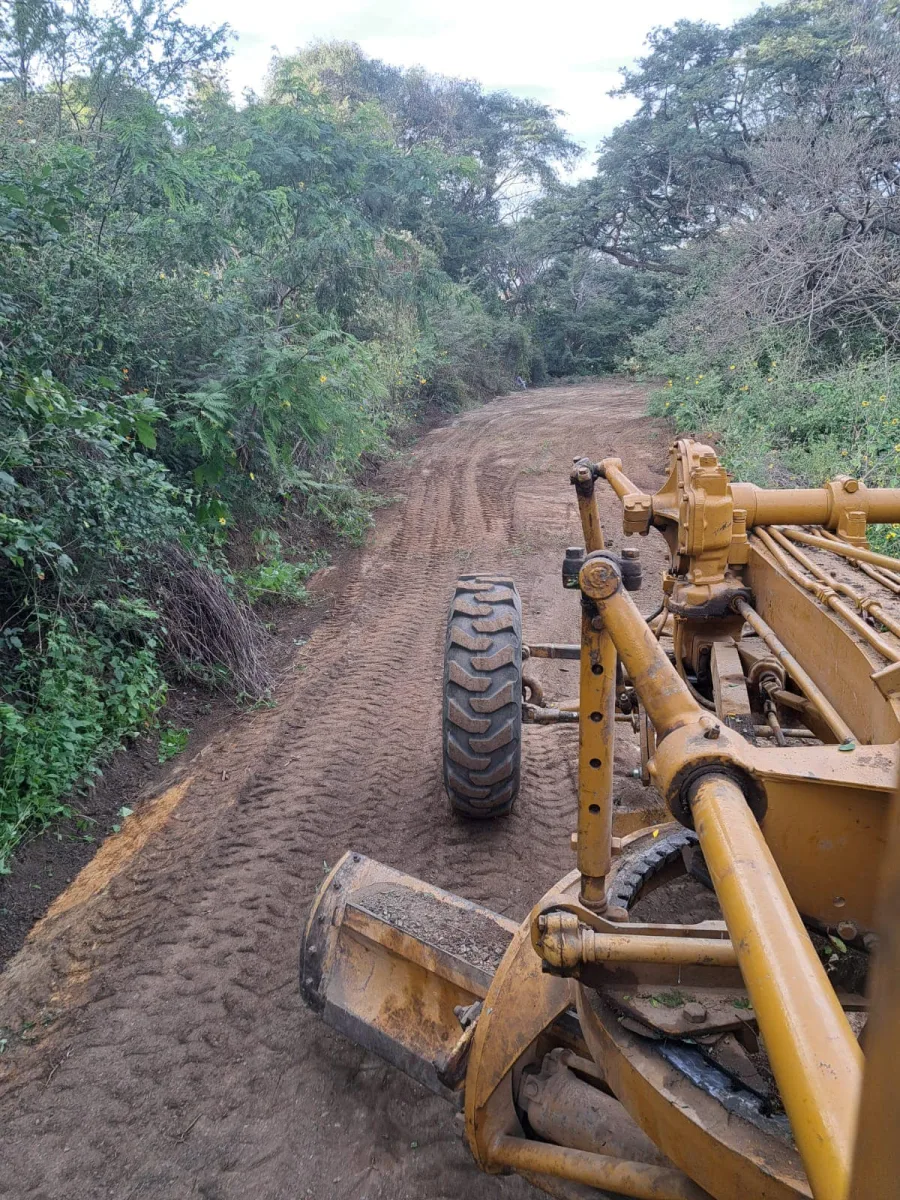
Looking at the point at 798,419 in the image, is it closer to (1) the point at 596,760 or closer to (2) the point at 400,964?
(2) the point at 400,964

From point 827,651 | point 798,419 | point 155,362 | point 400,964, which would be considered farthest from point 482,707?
point 798,419

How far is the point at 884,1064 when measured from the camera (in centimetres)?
45

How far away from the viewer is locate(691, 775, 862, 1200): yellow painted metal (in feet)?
2.94

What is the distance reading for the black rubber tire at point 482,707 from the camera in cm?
382

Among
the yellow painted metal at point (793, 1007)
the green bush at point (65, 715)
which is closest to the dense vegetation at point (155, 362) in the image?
the green bush at point (65, 715)

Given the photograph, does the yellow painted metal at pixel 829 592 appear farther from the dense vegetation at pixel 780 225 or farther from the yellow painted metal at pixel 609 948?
the dense vegetation at pixel 780 225

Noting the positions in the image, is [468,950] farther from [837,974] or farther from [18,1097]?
[18,1097]

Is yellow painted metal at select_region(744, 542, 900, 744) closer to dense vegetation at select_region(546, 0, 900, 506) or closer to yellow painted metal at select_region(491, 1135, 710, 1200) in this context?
yellow painted metal at select_region(491, 1135, 710, 1200)

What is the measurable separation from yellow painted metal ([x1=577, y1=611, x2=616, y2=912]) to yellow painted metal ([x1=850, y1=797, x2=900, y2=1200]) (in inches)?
56.6

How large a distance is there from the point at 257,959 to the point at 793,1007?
2894 mm

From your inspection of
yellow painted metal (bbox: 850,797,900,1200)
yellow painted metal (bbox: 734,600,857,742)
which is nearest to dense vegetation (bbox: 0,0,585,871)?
yellow painted metal (bbox: 734,600,857,742)

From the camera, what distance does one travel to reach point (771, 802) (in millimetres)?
1751

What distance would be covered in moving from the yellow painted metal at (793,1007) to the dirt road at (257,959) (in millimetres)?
1829

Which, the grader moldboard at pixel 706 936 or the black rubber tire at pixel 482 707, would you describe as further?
the black rubber tire at pixel 482 707
